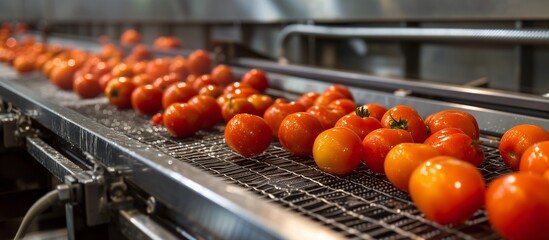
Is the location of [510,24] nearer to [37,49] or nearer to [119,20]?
[37,49]

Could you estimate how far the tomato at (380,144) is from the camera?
1.46m

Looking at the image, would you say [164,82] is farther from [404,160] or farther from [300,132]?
[404,160]

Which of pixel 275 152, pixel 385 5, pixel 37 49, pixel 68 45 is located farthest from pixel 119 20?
pixel 275 152

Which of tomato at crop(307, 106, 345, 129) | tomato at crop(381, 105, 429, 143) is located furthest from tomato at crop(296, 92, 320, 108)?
tomato at crop(381, 105, 429, 143)

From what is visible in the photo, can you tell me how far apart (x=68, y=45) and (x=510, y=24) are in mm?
3931

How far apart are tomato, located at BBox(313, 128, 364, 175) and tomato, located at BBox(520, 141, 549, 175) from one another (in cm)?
37

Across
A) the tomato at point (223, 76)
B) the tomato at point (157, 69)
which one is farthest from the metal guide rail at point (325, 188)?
the tomato at point (157, 69)

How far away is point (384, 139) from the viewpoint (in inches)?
57.9

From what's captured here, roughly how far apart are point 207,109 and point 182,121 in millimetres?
164

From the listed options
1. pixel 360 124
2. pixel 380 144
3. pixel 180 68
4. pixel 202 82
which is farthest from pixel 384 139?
pixel 180 68

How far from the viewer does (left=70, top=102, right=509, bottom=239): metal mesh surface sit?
1.12 m

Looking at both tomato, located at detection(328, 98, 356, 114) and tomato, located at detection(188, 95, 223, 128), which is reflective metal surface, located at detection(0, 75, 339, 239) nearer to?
tomato, located at detection(188, 95, 223, 128)

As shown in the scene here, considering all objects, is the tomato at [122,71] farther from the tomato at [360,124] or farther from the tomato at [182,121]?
the tomato at [360,124]

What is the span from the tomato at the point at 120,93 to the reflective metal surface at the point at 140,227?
1.14 meters
